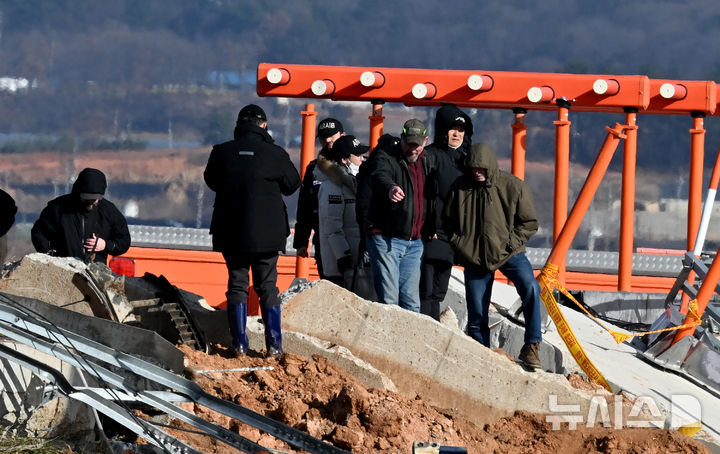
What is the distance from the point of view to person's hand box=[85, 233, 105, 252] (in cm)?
964

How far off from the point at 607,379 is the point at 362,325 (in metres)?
1.96

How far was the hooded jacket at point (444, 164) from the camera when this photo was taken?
9.45 metres

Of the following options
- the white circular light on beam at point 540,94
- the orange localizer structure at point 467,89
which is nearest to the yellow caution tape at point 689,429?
the orange localizer structure at point 467,89

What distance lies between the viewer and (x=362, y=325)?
8.70 metres

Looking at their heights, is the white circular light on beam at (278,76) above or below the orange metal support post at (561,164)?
above

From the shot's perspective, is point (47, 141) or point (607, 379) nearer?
point (607, 379)

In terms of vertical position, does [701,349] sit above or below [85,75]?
below

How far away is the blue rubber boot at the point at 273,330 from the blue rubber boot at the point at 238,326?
0.13 meters

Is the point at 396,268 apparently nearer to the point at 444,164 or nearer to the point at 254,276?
the point at 444,164

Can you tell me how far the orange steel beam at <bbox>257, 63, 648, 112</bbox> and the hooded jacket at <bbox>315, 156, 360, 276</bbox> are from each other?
2.57 metres

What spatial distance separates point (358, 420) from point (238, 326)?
1.28 m

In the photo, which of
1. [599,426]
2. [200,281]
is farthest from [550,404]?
[200,281]

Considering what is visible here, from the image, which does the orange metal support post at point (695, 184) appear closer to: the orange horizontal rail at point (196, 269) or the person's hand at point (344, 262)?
the orange horizontal rail at point (196, 269)

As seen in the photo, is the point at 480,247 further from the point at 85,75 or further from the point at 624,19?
the point at 624,19
